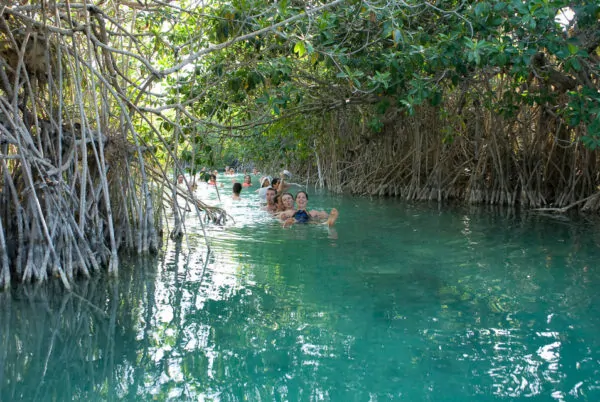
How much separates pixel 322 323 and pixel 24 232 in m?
2.66

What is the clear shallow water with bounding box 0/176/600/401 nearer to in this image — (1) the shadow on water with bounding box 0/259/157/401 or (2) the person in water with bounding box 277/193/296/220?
(1) the shadow on water with bounding box 0/259/157/401

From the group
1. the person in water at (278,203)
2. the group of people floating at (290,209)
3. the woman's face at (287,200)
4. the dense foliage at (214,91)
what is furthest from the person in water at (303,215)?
the dense foliage at (214,91)

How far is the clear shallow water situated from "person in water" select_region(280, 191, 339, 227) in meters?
1.94

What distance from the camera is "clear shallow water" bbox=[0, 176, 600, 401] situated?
3111 millimetres

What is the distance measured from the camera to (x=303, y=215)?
9055 mm

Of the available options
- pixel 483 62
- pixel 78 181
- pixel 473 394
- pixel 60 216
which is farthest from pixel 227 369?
pixel 483 62

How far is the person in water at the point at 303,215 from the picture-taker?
8.84m

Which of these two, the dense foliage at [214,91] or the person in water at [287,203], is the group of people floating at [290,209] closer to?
the person in water at [287,203]

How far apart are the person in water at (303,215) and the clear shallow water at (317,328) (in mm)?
1940

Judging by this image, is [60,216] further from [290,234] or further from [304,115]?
[304,115]

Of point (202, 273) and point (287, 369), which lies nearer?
point (287, 369)

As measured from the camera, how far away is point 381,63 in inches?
287

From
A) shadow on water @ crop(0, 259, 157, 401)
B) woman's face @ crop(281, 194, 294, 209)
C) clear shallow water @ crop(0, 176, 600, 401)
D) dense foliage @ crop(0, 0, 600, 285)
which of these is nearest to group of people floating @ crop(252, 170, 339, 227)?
woman's face @ crop(281, 194, 294, 209)

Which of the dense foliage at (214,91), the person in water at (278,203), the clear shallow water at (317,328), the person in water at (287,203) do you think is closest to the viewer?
the clear shallow water at (317,328)
